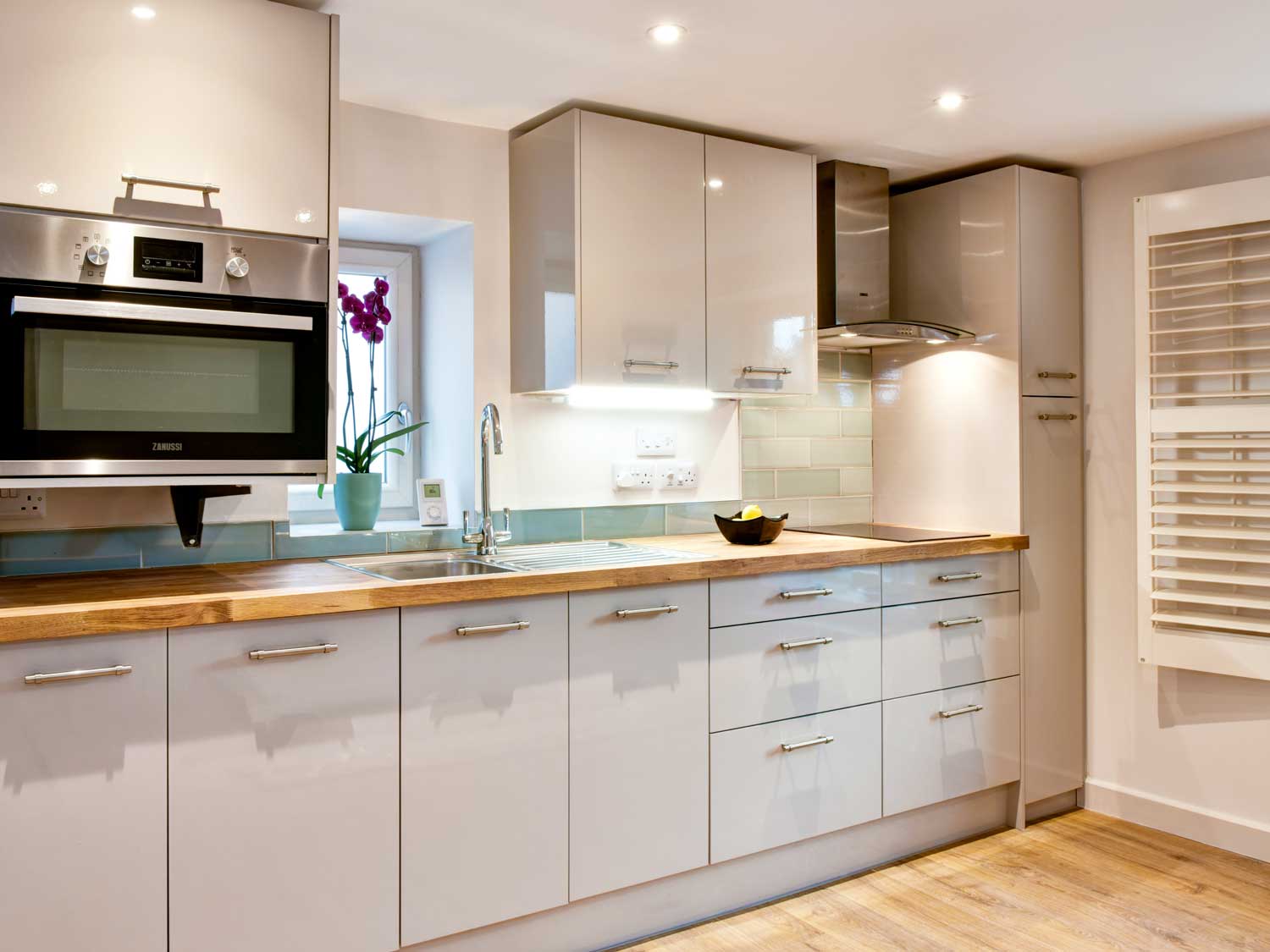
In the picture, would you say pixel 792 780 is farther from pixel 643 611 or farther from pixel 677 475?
pixel 677 475

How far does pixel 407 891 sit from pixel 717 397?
6.02 ft

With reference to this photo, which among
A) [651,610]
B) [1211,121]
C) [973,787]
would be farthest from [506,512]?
[1211,121]

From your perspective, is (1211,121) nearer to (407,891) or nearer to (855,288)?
(855,288)

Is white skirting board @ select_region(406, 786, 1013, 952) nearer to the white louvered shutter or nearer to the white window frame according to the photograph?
the white louvered shutter

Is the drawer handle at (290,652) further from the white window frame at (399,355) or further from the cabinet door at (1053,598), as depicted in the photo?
the cabinet door at (1053,598)

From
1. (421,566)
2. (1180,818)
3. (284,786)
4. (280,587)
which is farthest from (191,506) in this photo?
(1180,818)

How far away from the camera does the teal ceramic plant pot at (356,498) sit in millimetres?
2807

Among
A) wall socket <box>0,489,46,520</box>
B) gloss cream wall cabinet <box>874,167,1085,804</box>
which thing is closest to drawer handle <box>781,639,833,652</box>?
gloss cream wall cabinet <box>874,167,1085,804</box>

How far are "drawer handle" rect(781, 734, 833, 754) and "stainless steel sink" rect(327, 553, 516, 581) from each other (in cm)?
90

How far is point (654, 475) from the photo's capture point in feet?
10.8

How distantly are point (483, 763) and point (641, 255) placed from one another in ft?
4.80

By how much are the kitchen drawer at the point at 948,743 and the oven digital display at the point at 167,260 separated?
217 centimetres

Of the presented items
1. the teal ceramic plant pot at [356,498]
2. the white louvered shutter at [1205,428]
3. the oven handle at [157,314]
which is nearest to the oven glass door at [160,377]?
the oven handle at [157,314]

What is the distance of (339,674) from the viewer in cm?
207
